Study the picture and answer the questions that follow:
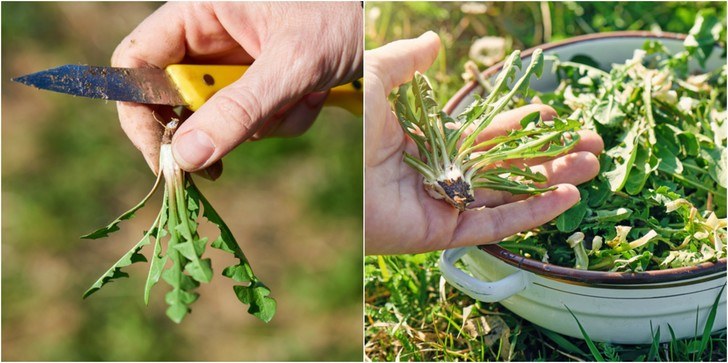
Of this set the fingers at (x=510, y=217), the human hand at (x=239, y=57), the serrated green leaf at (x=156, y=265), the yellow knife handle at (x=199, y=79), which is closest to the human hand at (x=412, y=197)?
the fingers at (x=510, y=217)

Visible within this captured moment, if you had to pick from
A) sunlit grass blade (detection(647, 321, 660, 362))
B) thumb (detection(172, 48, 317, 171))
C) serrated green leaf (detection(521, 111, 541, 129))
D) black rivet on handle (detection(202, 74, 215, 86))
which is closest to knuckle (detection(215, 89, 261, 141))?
thumb (detection(172, 48, 317, 171))

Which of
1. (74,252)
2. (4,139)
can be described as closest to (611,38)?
(74,252)

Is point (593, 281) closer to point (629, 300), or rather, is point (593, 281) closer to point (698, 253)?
point (629, 300)

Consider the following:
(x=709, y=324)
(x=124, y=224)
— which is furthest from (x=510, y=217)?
(x=124, y=224)

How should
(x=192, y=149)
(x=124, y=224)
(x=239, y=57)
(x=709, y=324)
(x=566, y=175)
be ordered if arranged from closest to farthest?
(x=192, y=149)
(x=709, y=324)
(x=566, y=175)
(x=239, y=57)
(x=124, y=224)

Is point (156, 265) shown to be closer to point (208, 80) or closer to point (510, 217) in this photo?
point (208, 80)

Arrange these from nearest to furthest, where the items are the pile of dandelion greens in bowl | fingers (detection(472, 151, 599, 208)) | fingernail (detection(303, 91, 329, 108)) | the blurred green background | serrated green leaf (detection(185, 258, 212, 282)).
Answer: serrated green leaf (detection(185, 258, 212, 282))
the pile of dandelion greens in bowl
fingers (detection(472, 151, 599, 208))
fingernail (detection(303, 91, 329, 108))
the blurred green background

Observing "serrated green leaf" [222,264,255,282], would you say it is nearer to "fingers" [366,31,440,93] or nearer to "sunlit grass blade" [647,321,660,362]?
"fingers" [366,31,440,93]
